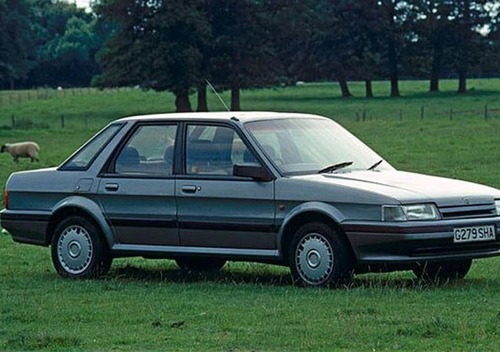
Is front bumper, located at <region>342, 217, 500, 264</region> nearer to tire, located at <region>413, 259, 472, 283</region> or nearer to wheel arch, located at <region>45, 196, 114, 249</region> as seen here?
tire, located at <region>413, 259, 472, 283</region>

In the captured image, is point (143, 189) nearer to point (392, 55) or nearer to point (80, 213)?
point (80, 213)

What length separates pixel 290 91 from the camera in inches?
4092

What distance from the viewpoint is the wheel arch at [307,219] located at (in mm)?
12031

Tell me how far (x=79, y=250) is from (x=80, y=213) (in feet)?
1.19

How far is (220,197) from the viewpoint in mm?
12664

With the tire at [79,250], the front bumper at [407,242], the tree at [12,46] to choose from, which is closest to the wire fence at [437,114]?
the tree at [12,46]

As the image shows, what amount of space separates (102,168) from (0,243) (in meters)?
5.39

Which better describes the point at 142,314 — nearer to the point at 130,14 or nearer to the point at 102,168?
the point at 102,168

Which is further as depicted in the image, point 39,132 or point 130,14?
point 130,14

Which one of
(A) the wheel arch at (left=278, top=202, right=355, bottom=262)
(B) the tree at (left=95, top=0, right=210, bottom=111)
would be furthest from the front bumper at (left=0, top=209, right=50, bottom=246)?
(B) the tree at (left=95, top=0, right=210, bottom=111)

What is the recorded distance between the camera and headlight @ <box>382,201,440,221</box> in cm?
1175

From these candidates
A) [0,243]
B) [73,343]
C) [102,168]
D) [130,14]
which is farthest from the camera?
[130,14]

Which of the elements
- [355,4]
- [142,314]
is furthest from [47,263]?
[355,4]

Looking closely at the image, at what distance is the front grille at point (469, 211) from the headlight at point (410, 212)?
0.09 meters
